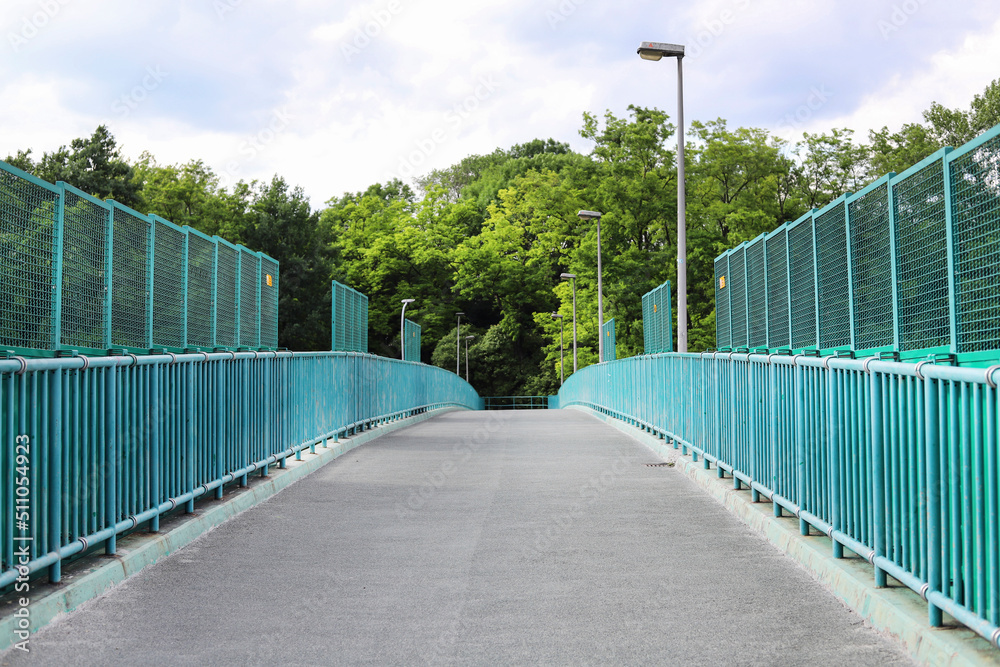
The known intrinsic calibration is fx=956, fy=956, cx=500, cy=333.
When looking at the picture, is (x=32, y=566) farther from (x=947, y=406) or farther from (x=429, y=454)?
(x=429, y=454)

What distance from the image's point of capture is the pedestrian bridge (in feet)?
14.0

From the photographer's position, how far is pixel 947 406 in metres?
4.09

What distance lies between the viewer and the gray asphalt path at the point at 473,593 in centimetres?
438

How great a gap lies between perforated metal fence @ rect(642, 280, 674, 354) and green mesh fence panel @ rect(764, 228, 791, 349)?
4.66m

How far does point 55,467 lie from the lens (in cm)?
498

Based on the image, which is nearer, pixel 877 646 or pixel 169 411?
pixel 877 646

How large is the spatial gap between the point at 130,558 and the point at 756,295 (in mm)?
7381

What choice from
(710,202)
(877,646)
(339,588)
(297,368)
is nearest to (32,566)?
(339,588)

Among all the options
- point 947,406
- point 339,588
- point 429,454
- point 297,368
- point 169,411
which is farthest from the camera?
point 429,454

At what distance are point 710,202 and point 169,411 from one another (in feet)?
138

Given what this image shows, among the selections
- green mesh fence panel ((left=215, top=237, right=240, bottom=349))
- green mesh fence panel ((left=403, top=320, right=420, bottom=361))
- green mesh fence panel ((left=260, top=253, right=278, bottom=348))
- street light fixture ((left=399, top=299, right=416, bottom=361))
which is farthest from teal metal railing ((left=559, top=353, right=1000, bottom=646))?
green mesh fence panel ((left=403, top=320, right=420, bottom=361))

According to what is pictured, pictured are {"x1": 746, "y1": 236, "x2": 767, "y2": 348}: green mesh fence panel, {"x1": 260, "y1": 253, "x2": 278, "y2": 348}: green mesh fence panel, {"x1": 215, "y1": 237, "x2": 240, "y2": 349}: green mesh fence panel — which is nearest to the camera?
{"x1": 215, "y1": 237, "x2": 240, "y2": 349}: green mesh fence panel

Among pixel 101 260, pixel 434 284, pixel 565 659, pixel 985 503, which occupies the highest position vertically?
pixel 434 284

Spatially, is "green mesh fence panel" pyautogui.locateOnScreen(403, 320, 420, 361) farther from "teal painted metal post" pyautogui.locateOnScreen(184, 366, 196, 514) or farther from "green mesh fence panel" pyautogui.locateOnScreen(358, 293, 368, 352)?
"teal painted metal post" pyautogui.locateOnScreen(184, 366, 196, 514)
